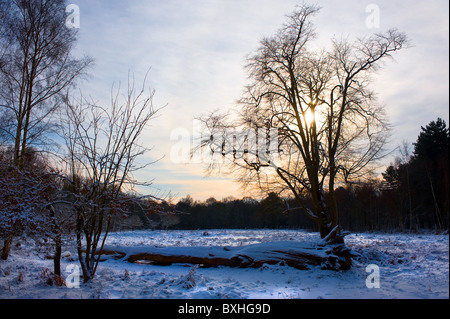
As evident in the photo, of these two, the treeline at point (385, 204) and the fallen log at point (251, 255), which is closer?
the treeline at point (385, 204)

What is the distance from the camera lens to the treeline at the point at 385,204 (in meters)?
5.68

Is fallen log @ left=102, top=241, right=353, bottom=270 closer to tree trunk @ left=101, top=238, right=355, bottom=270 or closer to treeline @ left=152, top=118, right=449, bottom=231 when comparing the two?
tree trunk @ left=101, top=238, right=355, bottom=270

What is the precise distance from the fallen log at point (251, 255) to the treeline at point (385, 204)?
2281mm

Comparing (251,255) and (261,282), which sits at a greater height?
(251,255)

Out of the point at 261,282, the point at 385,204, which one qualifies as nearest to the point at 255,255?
the point at 261,282

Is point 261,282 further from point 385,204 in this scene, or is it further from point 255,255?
point 385,204

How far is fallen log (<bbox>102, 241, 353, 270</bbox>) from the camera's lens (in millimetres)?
9235

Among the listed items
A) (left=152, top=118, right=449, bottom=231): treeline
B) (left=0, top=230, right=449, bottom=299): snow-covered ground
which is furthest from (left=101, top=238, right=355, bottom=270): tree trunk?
(left=152, top=118, right=449, bottom=231): treeline

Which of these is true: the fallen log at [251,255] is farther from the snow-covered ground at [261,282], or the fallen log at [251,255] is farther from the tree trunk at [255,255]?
the snow-covered ground at [261,282]

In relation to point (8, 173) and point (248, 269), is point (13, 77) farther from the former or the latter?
point (248, 269)

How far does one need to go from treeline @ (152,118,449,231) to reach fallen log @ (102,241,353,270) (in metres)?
2.28

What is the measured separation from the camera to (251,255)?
33.1ft

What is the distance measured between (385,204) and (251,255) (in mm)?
34736

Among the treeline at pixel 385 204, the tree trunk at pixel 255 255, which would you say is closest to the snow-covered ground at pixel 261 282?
the tree trunk at pixel 255 255
